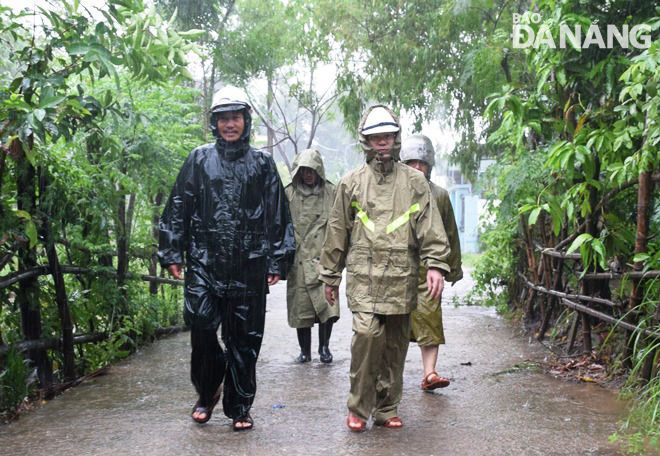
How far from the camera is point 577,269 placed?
7.62 meters

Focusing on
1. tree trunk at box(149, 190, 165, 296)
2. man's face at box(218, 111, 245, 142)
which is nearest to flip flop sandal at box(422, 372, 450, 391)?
man's face at box(218, 111, 245, 142)

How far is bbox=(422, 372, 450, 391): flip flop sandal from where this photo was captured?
6251 millimetres

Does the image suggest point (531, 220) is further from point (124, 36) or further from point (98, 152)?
point (98, 152)

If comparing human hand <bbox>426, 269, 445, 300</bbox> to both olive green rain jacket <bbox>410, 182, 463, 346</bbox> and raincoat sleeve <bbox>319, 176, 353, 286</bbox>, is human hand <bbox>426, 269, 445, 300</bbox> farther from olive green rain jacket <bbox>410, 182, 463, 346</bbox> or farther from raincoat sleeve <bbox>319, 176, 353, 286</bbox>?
olive green rain jacket <bbox>410, 182, 463, 346</bbox>

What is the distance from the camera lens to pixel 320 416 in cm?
565

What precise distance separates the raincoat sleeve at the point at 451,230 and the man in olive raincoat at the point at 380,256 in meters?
1.07

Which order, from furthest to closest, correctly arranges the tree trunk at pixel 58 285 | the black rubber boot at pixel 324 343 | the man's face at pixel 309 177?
the man's face at pixel 309 177 < the black rubber boot at pixel 324 343 < the tree trunk at pixel 58 285

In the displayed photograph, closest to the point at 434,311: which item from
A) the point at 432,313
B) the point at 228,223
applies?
the point at 432,313

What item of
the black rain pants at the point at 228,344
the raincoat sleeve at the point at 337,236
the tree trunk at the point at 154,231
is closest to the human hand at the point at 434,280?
the raincoat sleeve at the point at 337,236

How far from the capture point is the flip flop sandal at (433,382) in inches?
246

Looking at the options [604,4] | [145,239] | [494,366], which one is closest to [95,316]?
[145,239]

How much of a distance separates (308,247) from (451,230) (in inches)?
76.8

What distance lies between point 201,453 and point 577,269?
14.1ft

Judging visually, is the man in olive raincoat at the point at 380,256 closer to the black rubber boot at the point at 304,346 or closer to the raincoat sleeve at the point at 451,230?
the raincoat sleeve at the point at 451,230
